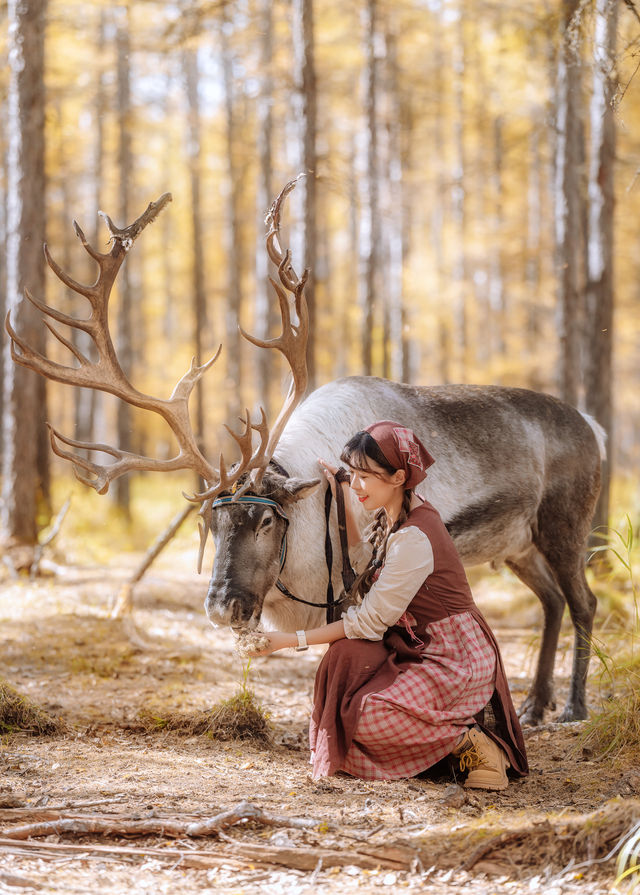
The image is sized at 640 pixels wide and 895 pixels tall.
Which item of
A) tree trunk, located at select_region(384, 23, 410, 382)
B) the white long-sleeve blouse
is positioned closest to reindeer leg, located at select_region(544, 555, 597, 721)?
the white long-sleeve blouse

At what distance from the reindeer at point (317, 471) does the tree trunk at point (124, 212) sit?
8.63 m

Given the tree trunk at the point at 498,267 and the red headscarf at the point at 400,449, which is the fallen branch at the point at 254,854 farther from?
the tree trunk at the point at 498,267

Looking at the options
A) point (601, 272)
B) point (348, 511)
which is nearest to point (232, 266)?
point (601, 272)

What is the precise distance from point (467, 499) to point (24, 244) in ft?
18.8

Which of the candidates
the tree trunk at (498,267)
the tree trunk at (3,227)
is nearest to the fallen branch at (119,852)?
the tree trunk at (3,227)

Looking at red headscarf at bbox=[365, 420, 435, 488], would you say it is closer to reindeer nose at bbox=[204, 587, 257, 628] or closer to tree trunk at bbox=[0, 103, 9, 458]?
reindeer nose at bbox=[204, 587, 257, 628]

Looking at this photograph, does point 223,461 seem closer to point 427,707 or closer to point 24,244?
point 427,707

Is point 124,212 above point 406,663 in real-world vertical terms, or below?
above

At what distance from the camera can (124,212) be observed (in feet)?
46.2

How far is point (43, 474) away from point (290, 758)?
6996mm

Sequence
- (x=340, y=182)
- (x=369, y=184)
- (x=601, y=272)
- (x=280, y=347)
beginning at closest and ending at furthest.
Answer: (x=280, y=347) < (x=601, y=272) < (x=340, y=182) < (x=369, y=184)

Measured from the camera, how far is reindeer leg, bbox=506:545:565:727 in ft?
17.5

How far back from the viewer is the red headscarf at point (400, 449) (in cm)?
382

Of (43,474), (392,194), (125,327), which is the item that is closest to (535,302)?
(392,194)
